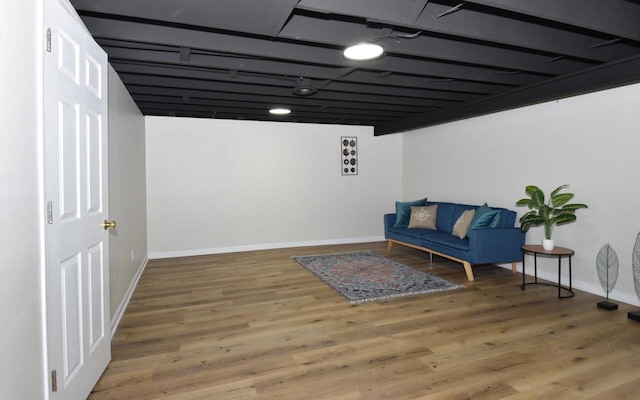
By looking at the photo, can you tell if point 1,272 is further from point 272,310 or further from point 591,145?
point 591,145

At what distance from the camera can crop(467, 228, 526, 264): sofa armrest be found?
13.8 feet

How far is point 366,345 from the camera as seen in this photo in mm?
2652

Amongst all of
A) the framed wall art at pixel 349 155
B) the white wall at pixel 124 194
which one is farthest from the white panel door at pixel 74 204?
the framed wall art at pixel 349 155

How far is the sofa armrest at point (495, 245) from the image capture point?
13.8ft

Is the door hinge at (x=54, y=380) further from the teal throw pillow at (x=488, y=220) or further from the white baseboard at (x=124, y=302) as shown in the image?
the teal throw pillow at (x=488, y=220)

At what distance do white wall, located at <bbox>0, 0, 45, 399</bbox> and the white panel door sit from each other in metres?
0.06

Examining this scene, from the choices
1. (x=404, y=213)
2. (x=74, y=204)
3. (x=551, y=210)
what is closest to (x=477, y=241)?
(x=551, y=210)

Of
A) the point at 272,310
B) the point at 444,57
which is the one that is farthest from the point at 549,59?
the point at 272,310

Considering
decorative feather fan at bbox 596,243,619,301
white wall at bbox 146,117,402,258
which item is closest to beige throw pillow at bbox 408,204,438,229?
white wall at bbox 146,117,402,258

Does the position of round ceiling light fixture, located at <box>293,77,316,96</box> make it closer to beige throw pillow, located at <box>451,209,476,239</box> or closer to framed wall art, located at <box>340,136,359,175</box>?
beige throw pillow, located at <box>451,209,476,239</box>

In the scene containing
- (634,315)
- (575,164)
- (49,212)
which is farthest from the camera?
(575,164)

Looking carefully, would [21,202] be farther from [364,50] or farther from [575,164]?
[575,164]

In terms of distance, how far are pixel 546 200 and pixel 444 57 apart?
2413 mm

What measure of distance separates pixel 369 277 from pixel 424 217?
176cm
